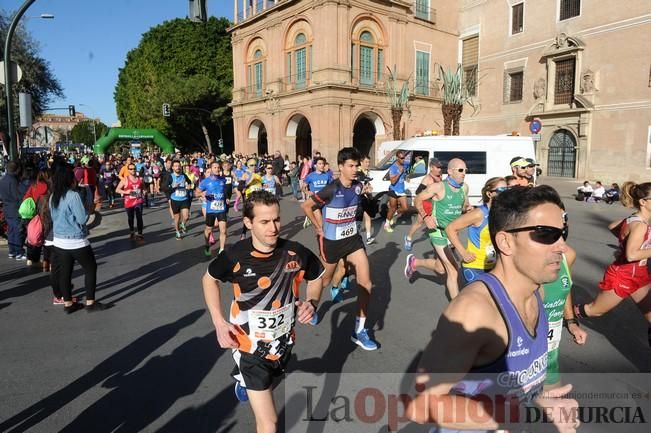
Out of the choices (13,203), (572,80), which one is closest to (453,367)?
(13,203)

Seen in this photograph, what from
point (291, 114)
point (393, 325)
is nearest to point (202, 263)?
point (393, 325)

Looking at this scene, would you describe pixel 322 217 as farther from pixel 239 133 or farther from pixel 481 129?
pixel 239 133

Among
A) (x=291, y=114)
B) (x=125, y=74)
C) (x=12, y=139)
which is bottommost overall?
(x=12, y=139)

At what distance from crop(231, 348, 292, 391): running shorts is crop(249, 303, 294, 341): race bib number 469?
0.14 meters

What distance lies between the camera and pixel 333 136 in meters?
28.6

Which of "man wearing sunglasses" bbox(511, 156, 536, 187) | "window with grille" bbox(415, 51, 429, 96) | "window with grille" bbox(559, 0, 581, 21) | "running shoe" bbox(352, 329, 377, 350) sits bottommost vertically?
"running shoe" bbox(352, 329, 377, 350)

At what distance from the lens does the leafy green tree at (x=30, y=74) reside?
88.5 feet

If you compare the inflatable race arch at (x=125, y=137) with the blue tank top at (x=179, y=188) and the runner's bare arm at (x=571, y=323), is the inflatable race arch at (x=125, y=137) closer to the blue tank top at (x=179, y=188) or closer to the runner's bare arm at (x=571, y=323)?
the blue tank top at (x=179, y=188)

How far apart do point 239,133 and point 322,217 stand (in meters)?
32.8

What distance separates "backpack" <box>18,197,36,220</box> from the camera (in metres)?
7.61

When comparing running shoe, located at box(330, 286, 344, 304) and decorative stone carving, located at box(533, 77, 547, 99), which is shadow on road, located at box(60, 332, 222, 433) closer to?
running shoe, located at box(330, 286, 344, 304)

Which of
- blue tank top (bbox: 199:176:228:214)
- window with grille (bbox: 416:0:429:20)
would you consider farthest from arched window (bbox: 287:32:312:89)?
blue tank top (bbox: 199:176:228:214)

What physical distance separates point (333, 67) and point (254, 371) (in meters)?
27.2

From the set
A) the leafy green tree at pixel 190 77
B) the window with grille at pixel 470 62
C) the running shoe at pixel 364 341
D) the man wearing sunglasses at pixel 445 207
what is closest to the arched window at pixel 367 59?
the window with grille at pixel 470 62
